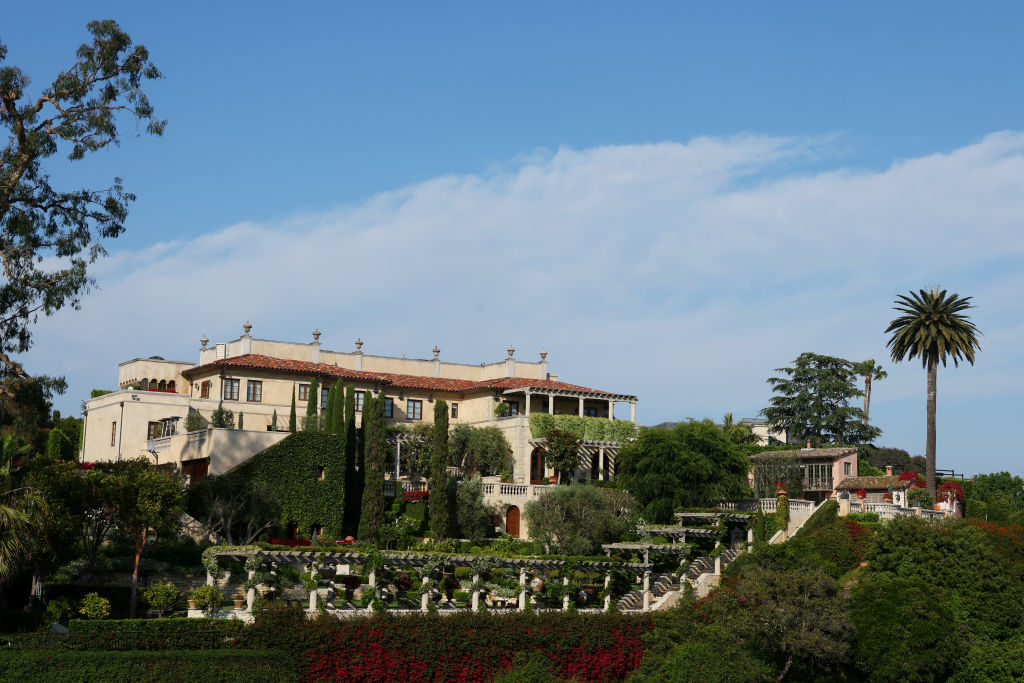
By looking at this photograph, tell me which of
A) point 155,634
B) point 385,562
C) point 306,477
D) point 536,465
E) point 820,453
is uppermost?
point 820,453

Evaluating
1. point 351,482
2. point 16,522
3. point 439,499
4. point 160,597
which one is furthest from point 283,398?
point 16,522

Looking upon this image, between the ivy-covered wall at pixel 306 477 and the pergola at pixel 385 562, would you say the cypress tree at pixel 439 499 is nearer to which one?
the ivy-covered wall at pixel 306 477

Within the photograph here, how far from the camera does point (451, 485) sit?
53.4m

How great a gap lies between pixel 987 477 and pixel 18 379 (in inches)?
2346

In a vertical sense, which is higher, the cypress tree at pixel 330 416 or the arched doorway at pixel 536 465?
the cypress tree at pixel 330 416

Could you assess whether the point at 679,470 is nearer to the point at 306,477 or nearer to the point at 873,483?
the point at 873,483

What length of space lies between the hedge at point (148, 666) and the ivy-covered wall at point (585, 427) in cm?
2974

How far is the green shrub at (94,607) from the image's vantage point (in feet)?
111

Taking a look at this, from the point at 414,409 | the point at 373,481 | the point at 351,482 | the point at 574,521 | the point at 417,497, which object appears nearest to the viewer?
the point at 373,481

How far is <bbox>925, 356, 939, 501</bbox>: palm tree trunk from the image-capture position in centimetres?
6150

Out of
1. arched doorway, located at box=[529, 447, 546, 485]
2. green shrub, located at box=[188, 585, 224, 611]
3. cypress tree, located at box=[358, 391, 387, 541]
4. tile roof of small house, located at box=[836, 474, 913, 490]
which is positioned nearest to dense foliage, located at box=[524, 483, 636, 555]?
cypress tree, located at box=[358, 391, 387, 541]

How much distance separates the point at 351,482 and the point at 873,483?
30.6 m

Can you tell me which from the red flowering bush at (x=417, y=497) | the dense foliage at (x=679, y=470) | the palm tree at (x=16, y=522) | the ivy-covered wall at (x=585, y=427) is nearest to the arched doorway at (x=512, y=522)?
the red flowering bush at (x=417, y=497)

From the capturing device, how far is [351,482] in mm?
52000
